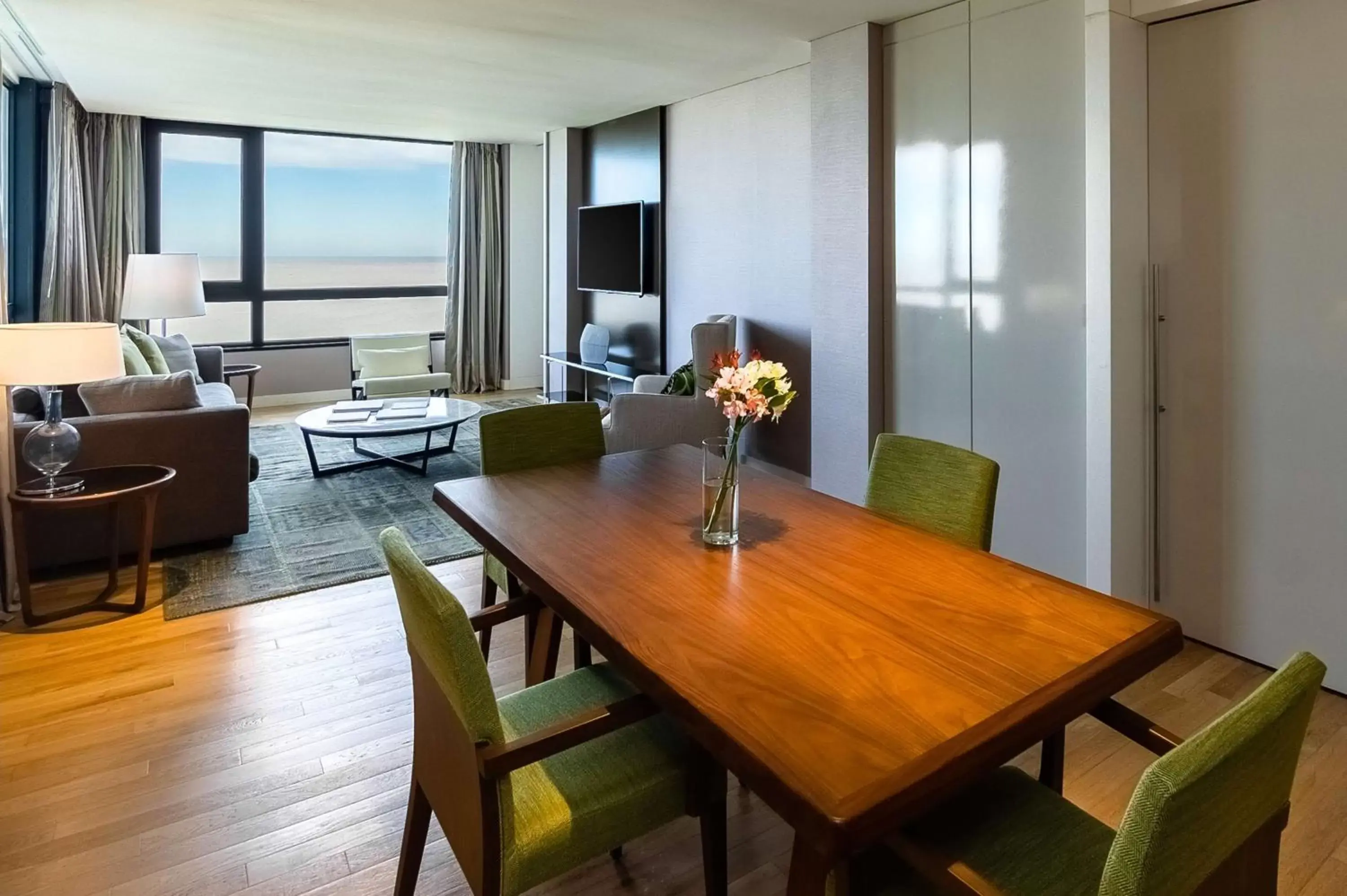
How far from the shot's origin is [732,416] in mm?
1756

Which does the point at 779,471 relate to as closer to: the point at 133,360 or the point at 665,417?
the point at 665,417

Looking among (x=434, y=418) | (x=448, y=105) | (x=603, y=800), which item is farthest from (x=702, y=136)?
(x=603, y=800)

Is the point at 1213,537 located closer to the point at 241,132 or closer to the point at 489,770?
the point at 489,770

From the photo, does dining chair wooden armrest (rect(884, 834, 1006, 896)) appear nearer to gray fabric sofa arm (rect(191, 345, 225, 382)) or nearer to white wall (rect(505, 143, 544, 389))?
gray fabric sofa arm (rect(191, 345, 225, 382))

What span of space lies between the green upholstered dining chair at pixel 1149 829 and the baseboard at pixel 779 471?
11.5 feet

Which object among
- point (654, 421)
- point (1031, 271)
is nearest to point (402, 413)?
point (654, 421)

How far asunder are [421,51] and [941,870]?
4732 millimetres

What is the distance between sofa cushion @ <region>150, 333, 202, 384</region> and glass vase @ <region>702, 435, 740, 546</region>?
4.96 meters

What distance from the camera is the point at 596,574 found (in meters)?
1.70

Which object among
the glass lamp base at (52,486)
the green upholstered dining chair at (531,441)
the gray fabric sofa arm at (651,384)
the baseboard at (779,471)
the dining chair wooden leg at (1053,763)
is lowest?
the dining chair wooden leg at (1053,763)

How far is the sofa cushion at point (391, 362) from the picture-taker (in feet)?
22.7

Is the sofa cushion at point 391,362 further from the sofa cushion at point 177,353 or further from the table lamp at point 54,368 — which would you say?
the table lamp at point 54,368

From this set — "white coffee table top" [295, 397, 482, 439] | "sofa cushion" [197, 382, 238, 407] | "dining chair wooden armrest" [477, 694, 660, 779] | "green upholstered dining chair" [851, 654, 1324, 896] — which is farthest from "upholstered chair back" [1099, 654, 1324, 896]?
"sofa cushion" [197, 382, 238, 407]

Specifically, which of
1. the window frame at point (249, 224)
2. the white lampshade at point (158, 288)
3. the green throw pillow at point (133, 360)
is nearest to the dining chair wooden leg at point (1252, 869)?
the green throw pillow at point (133, 360)
